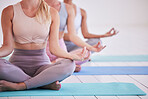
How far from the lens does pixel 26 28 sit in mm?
2697

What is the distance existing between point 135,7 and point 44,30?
10.0 m

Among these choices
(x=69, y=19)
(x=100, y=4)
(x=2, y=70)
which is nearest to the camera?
(x=2, y=70)

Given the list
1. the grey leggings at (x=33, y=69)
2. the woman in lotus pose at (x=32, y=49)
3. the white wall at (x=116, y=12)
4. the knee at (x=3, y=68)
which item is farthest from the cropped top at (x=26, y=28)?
the white wall at (x=116, y=12)

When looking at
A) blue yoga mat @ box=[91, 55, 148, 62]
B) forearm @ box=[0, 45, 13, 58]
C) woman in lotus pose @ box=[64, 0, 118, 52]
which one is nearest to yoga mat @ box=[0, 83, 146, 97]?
forearm @ box=[0, 45, 13, 58]

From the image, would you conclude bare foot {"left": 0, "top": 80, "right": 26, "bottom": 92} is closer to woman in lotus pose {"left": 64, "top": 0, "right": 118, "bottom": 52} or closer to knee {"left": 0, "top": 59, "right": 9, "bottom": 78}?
knee {"left": 0, "top": 59, "right": 9, "bottom": 78}

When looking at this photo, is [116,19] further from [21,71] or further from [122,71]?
[21,71]

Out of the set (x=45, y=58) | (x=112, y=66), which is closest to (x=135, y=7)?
(x=112, y=66)

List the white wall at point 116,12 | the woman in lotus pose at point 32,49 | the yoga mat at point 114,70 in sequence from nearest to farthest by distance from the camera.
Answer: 1. the woman in lotus pose at point 32,49
2. the yoga mat at point 114,70
3. the white wall at point 116,12

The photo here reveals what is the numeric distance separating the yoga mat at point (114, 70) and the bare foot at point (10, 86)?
106 cm

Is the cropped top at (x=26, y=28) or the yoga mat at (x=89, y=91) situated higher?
the cropped top at (x=26, y=28)

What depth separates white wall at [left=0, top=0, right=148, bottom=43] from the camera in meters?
12.1

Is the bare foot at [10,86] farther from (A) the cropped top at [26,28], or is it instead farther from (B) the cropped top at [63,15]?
(B) the cropped top at [63,15]

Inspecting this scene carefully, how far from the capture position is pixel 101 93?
2568mm

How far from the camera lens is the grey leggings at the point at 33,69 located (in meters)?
2.56
